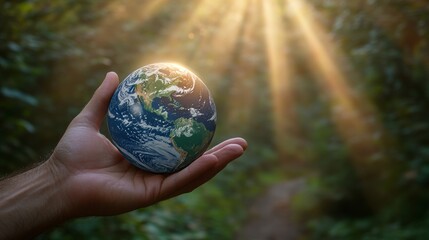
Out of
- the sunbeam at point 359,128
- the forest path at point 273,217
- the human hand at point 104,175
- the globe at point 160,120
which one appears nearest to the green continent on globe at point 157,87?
the globe at point 160,120

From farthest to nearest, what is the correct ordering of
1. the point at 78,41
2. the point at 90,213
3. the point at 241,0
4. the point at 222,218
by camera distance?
the point at 241,0, the point at 222,218, the point at 78,41, the point at 90,213

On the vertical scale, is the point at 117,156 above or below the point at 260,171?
below

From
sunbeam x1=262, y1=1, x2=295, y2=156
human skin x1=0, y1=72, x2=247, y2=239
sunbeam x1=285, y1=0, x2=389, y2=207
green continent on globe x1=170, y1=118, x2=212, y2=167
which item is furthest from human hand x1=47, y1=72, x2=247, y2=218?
sunbeam x1=262, y1=1, x2=295, y2=156

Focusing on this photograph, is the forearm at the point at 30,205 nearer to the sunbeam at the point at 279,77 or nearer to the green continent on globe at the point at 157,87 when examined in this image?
the green continent on globe at the point at 157,87

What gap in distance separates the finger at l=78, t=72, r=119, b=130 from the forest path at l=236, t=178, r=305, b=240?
6.11 meters

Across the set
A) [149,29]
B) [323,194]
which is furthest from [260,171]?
[149,29]

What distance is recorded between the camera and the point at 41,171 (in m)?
2.92

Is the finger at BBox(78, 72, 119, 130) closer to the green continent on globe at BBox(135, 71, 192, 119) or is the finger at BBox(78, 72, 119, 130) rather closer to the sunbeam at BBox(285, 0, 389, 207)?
the green continent on globe at BBox(135, 71, 192, 119)

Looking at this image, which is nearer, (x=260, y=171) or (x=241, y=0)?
(x=241, y=0)

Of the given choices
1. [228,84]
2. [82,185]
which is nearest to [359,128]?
[228,84]

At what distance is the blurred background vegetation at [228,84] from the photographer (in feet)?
16.9

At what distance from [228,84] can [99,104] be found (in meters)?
9.78

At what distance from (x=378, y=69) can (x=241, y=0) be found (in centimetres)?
356

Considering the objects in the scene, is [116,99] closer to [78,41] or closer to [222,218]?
[78,41]
